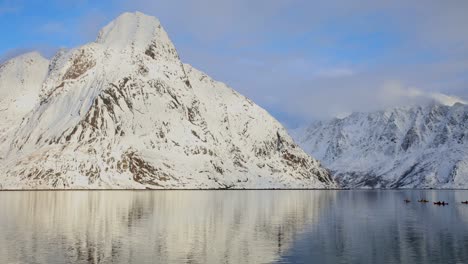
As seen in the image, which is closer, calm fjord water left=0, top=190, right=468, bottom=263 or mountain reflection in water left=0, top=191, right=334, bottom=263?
mountain reflection in water left=0, top=191, right=334, bottom=263

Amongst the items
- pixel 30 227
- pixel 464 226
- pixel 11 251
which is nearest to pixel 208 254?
pixel 11 251

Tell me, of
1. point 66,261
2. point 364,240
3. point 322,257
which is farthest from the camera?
point 364,240

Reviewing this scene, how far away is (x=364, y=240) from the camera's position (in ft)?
245

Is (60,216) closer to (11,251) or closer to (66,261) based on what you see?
(11,251)

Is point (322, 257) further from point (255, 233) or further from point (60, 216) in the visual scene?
point (60, 216)

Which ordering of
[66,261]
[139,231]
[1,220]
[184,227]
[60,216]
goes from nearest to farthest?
1. [66,261]
2. [139,231]
3. [184,227]
4. [1,220]
5. [60,216]

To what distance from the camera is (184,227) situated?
8831 centimetres

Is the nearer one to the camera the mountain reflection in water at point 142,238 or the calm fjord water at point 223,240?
the mountain reflection in water at point 142,238

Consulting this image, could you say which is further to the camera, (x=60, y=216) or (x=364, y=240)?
(x=60, y=216)

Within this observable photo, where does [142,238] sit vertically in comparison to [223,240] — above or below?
above

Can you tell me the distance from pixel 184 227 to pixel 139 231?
9459 millimetres

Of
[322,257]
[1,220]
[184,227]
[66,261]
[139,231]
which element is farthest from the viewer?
[1,220]

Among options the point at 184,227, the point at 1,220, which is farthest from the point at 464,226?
the point at 1,220

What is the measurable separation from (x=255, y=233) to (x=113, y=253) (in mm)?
26924
